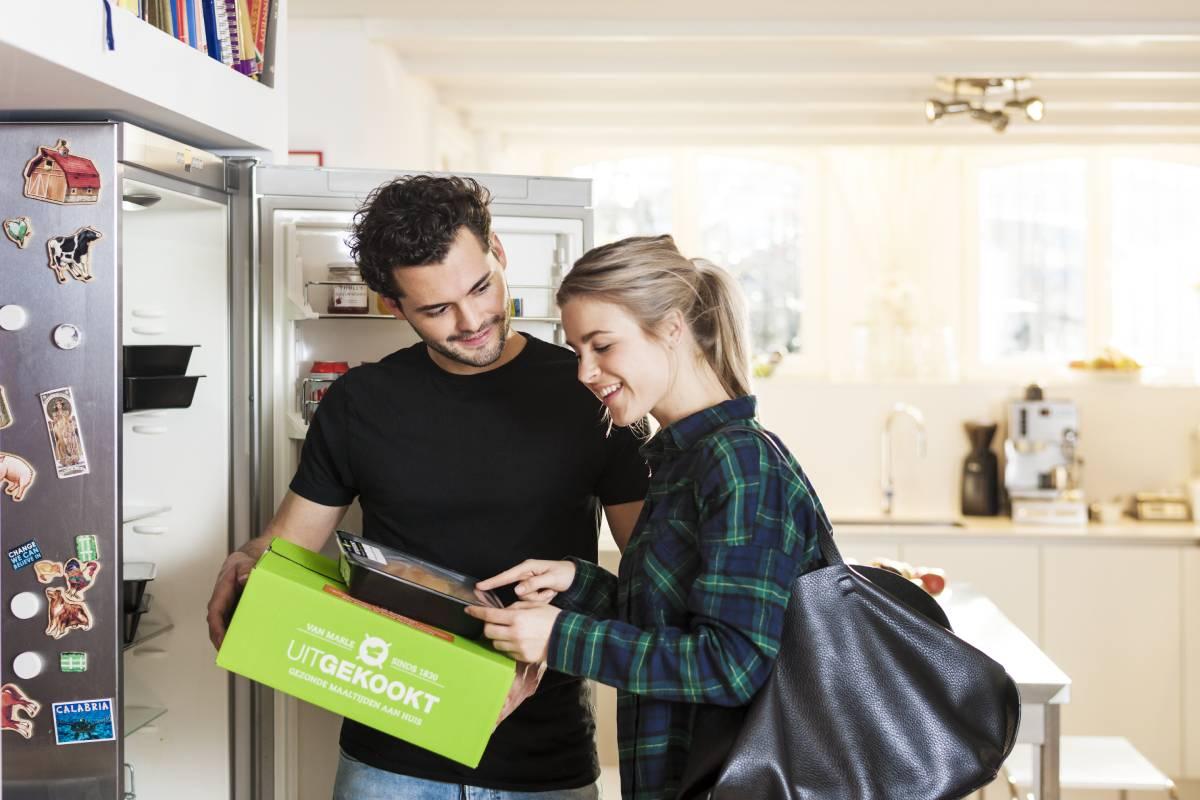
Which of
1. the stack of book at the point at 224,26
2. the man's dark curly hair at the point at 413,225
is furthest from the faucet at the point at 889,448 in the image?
the man's dark curly hair at the point at 413,225

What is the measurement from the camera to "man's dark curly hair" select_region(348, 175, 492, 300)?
1.74 metres

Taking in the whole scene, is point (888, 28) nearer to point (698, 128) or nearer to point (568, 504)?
point (698, 128)

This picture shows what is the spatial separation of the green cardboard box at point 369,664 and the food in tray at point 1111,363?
15.8 feet

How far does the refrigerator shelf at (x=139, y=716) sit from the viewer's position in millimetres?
2170

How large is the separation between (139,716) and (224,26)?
4.25ft

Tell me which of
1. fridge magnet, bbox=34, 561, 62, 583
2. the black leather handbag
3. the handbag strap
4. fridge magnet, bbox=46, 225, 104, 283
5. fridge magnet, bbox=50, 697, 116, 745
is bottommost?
fridge magnet, bbox=50, 697, 116, 745

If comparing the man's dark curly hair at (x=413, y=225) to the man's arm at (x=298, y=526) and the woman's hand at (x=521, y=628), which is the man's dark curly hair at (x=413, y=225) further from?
the woman's hand at (x=521, y=628)

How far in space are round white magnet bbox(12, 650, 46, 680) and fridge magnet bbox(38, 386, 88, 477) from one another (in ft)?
0.96

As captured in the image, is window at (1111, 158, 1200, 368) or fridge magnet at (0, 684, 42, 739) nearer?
fridge magnet at (0, 684, 42, 739)

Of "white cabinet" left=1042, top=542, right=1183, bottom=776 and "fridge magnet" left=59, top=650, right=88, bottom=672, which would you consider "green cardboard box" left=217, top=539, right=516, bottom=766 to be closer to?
"fridge magnet" left=59, top=650, right=88, bottom=672

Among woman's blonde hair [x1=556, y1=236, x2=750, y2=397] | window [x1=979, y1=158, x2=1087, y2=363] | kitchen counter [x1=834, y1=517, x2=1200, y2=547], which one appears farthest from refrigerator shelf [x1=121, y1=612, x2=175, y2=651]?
window [x1=979, y1=158, x2=1087, y2=363]

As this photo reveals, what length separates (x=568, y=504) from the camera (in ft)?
6.06

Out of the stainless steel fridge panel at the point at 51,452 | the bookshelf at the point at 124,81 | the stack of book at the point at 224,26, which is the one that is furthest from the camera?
the stack of book at the point at 224,26

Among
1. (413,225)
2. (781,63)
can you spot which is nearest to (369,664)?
(413,225)
